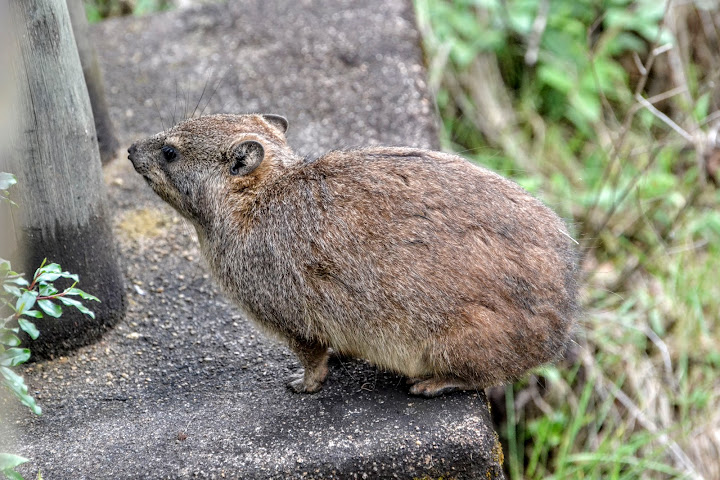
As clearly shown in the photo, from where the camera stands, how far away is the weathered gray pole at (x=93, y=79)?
5465 millimetres

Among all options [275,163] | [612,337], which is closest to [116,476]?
[275,163]

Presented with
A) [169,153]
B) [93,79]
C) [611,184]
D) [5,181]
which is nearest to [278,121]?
[169,153]

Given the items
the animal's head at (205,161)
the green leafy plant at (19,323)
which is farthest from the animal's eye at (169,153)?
the green leafy plant at (19,323)

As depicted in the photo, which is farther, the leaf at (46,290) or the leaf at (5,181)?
the leaf at (46,290)

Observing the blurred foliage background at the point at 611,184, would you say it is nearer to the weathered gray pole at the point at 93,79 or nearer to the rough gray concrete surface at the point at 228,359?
the rough gray concrete surface at the point at 228,359

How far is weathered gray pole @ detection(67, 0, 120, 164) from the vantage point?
17.9 feet

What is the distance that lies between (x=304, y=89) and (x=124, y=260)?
2.10m

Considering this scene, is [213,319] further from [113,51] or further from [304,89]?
[113,51]

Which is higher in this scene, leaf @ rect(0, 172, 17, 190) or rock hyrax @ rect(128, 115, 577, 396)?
leaf @ rect(0, 172, 17, 190)

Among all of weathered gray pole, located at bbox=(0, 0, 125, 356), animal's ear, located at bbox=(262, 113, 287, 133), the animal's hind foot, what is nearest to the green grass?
the animal's hind foot

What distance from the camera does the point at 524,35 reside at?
8.16 metres

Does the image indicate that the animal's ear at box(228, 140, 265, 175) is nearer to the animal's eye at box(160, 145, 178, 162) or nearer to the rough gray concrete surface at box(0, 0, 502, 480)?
the animal's eye at box(160, 145, 178, 162)

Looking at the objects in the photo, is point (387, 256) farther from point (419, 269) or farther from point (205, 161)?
point (205, 161)

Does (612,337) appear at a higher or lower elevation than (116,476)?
lower
